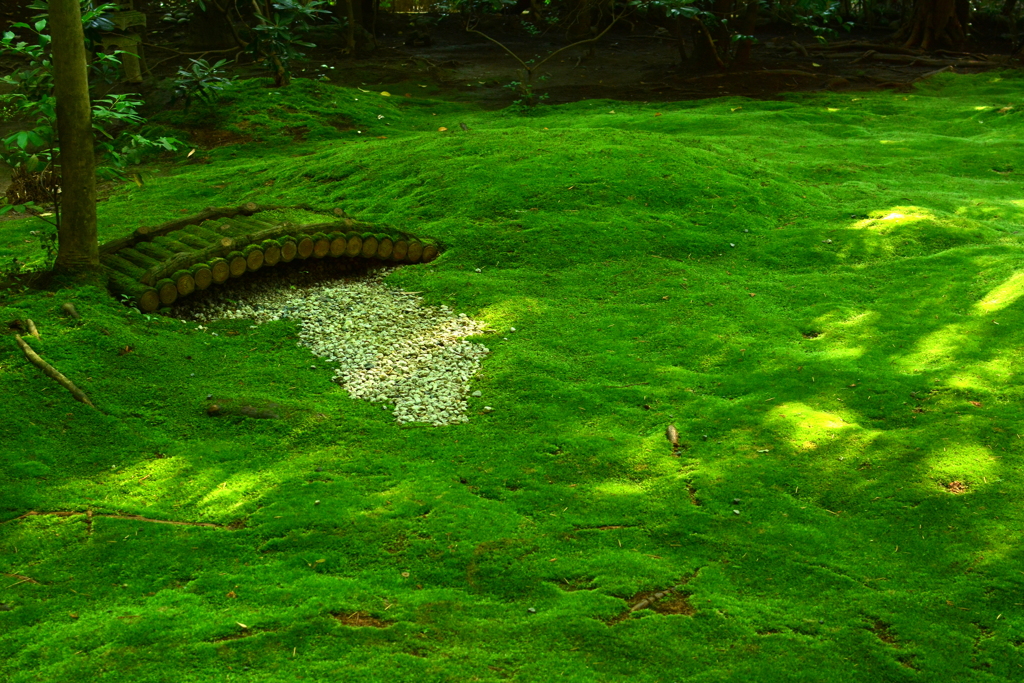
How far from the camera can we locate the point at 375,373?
7.01 meters

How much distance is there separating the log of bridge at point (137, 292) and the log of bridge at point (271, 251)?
111 centimetres

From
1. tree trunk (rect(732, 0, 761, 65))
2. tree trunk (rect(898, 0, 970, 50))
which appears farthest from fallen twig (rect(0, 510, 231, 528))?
tree trunk (rect(898, 0, 970, 50))

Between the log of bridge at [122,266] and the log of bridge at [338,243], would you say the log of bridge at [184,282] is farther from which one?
the log of bridge at [338,243]

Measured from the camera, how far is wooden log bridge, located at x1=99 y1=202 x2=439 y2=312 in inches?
297

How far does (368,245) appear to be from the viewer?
352 inches

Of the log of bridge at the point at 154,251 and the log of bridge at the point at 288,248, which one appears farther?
the log of bridge at the point at 288,248

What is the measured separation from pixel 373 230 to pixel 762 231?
14.7ft

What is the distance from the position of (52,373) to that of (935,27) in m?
21.1

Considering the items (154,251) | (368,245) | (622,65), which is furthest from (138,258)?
(622,65)

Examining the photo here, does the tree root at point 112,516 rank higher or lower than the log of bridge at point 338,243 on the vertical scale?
lower

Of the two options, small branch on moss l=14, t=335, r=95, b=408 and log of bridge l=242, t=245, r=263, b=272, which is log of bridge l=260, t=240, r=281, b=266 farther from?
small branch on moss l=14, t=335, r=95, b=408

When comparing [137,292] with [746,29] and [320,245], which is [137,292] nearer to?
[320,245]

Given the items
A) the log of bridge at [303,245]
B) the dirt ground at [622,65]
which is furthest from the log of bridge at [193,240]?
the dirt ground at [622,65]

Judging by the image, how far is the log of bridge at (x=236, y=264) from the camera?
7930 mm
